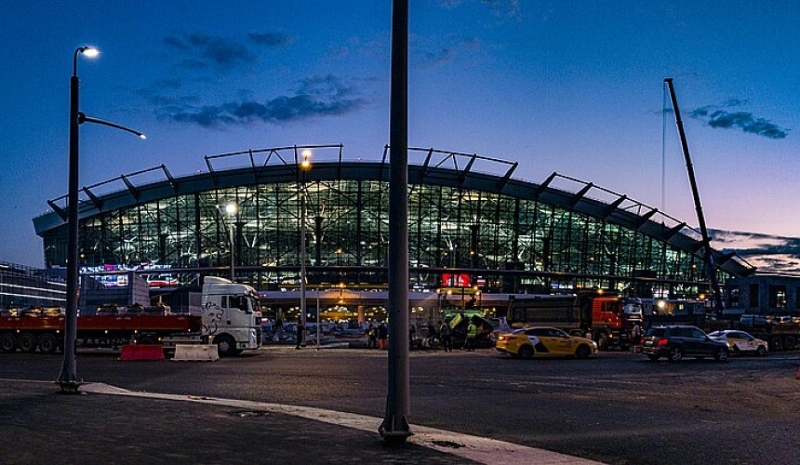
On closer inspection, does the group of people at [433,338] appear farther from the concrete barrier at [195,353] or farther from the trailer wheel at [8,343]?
the trailer wheel at [8,343]

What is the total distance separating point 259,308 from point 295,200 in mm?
69336

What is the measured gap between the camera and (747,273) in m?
126

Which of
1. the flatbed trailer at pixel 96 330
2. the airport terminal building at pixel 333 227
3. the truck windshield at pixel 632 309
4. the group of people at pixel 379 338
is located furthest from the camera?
the airport terminal building at pixel 333 227

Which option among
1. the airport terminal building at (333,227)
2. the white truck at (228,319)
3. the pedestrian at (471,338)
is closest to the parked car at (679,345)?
the pedestrian at (471,338)

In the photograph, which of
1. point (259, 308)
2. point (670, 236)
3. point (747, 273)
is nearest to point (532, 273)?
point (670, 236)

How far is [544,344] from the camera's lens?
37812 millimetres

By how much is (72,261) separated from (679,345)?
2687 centimetres

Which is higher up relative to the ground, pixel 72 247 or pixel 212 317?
pixel 72 247

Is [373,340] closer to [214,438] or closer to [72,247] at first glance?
[72,247]

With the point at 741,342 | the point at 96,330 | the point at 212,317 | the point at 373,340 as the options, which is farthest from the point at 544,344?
the point at 96,330

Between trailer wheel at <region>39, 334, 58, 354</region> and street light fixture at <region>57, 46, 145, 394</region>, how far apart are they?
22.5 meters

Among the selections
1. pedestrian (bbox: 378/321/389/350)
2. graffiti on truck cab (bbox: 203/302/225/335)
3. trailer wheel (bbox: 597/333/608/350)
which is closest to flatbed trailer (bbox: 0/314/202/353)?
graffiti on truck cab (bbox: 203/302/225/335)

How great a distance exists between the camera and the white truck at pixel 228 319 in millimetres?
38469

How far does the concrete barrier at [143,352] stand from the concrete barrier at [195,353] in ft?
2.88
